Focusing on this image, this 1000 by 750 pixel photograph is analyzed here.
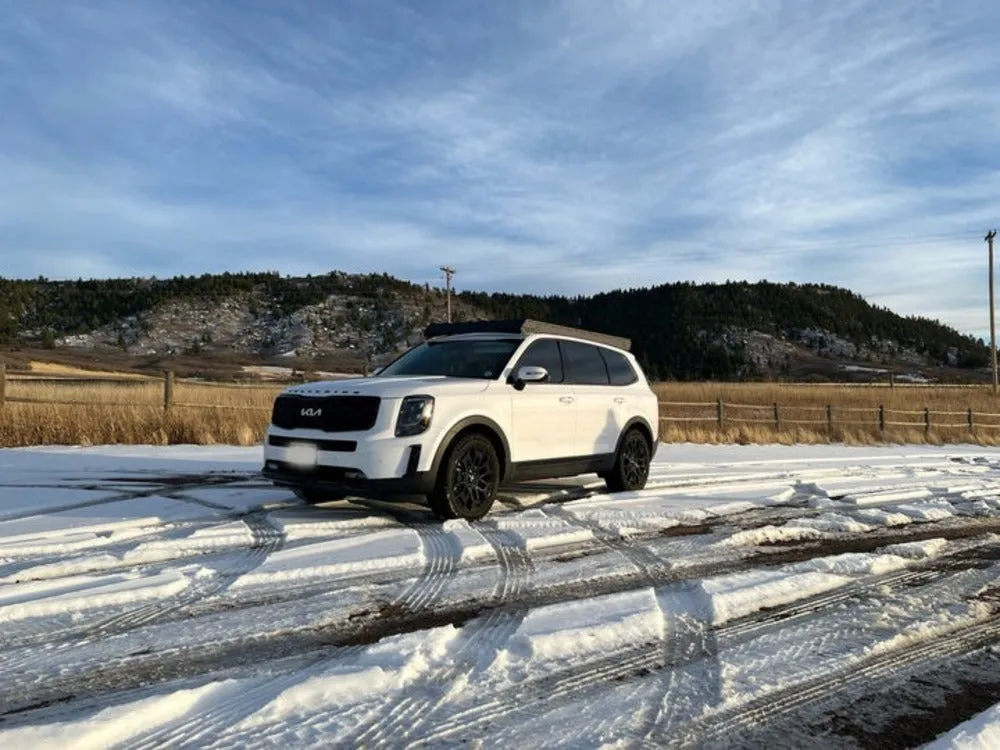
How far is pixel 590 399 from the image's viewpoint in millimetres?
8188

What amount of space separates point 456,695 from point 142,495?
6.04 metres

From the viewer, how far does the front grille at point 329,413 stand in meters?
6.44

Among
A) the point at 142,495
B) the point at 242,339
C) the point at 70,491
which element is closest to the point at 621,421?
the point at 142,495

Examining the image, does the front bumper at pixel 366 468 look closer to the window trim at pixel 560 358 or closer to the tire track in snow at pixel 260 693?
the tire track in snow at pixel 260 693

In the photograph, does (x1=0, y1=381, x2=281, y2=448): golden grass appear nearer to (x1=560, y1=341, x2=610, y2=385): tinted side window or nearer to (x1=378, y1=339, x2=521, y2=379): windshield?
(x1=378, y1=339, x2=521, y2=379): windshield

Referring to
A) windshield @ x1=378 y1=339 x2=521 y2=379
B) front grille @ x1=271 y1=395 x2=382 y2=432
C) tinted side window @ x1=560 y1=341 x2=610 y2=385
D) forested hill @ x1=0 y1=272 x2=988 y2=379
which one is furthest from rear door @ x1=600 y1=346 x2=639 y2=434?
forested hill @ x1=0 y1=272 x2=988 y2=379

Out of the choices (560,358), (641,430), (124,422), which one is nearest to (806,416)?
(641,430)

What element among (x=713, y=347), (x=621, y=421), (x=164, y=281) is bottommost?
(x=621, y=421)

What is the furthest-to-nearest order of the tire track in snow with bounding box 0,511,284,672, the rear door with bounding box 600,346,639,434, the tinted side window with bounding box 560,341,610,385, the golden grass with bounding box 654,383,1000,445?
the golden grass with bounding box 654,383,1000,445
the rear door with bounding box 600,346,639,434
the tinted side window with bounding box 560,341,610,385
the tire track in snow with bounding box 0,511,284,672

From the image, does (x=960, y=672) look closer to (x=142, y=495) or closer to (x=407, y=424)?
(x=407, y=424)

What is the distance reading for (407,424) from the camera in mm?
6371

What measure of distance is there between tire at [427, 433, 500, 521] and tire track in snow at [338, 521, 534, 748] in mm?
1642

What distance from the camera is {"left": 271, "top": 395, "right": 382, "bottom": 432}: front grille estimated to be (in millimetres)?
6438

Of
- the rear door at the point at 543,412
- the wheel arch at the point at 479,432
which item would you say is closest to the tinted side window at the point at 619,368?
the rear door at the point at 543,412
